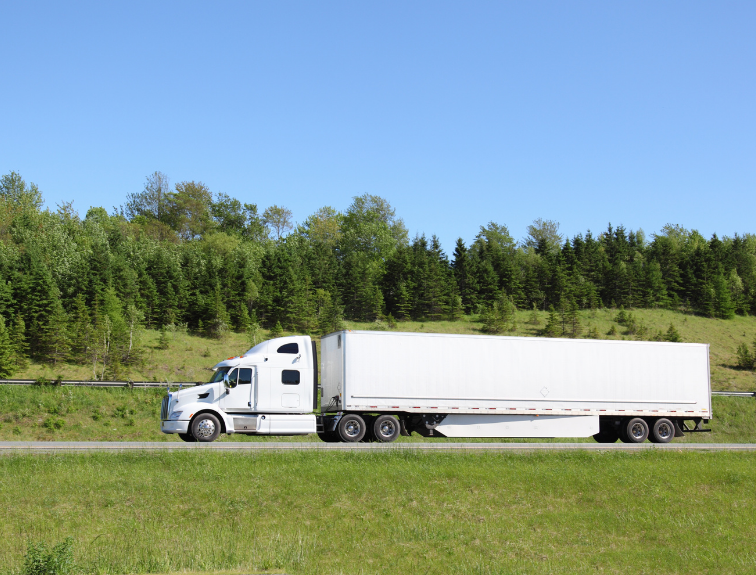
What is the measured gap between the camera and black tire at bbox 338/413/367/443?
24391 millimetres

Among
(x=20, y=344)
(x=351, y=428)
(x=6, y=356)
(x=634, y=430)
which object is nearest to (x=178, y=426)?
(x=351, y=428)

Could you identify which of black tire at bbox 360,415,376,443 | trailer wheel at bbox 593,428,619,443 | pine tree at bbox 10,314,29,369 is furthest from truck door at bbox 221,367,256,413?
pine tree at bbox 10,314,29,369

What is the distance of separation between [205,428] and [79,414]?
1642 cm

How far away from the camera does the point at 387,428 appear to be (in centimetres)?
2500

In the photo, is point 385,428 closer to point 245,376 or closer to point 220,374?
point 245,376

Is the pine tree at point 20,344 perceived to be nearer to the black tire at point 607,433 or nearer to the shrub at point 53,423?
the shrub at point 53,423

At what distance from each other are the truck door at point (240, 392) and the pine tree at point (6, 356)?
3199 cm

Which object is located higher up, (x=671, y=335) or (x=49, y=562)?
(x=671, y=335)

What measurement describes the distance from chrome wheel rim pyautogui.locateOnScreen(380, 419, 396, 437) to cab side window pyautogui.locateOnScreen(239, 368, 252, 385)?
503cm

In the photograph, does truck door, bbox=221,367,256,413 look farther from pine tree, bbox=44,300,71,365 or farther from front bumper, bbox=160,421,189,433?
pine tree, bbox=44,300,71,365

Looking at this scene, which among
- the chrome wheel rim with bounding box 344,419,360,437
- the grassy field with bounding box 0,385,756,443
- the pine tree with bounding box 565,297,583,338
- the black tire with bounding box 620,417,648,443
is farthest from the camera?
the pine tree with bounding box 565,297,583,338

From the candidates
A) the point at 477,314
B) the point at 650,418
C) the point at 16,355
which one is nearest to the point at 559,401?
the point at 650,418

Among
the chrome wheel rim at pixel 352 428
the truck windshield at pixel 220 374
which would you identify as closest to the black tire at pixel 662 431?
the chrome wheel rim at pixel 352 428

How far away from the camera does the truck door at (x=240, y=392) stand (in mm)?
23828
